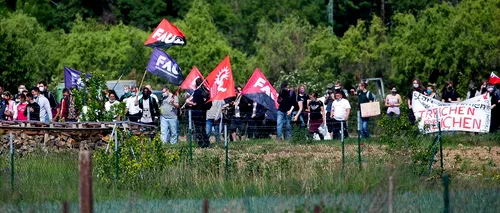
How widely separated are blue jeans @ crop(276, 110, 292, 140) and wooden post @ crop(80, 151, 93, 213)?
18080 mm

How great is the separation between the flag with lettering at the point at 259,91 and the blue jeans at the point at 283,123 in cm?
141

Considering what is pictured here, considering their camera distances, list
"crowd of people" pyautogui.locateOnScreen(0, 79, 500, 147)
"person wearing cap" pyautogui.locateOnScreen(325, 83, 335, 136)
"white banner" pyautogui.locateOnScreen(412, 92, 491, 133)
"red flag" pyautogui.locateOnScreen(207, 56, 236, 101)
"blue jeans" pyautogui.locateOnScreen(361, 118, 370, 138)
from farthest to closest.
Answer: "red flag" pyautogui.locateOnScreen(207, 56, 236, 101) → "person wearing cap" pyautogui.locateOnScreen(325, 83, 335, 136) → "blue jeans" pyautogui.locateOnScreen(361, 118, 370, 138) → "crowd of people" pyautogui.locateOnScreen(0, 79, 500, 147) → "white banner" pyautogui.locateOnScreen(412, 92, 491, 133)

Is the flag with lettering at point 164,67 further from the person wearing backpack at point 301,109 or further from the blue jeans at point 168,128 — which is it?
the person wearing backpack at point 301,109

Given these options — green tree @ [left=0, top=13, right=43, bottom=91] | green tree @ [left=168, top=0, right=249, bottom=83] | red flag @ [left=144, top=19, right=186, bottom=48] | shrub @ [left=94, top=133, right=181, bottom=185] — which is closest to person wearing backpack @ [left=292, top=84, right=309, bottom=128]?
red flag @ [left=144, top=19, right=186, bottom=48]

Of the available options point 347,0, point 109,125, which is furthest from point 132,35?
point 109,125

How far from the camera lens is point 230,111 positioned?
109ft

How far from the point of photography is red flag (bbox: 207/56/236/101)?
3091 cm

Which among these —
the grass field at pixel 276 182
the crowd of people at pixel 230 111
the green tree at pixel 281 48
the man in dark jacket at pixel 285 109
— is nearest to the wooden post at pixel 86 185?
the grass field at pixel 276 182

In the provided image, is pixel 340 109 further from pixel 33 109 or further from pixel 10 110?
pixel 10 110

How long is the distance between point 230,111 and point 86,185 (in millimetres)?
22213

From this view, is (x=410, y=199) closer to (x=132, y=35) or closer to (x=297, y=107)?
(x=297, y=107)

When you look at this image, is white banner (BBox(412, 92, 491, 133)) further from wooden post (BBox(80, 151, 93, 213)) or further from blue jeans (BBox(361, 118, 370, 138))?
wooden post (BBox(80, 151, 93, 213))

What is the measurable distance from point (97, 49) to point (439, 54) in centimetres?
1636

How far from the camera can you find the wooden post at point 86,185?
11.1 metres
